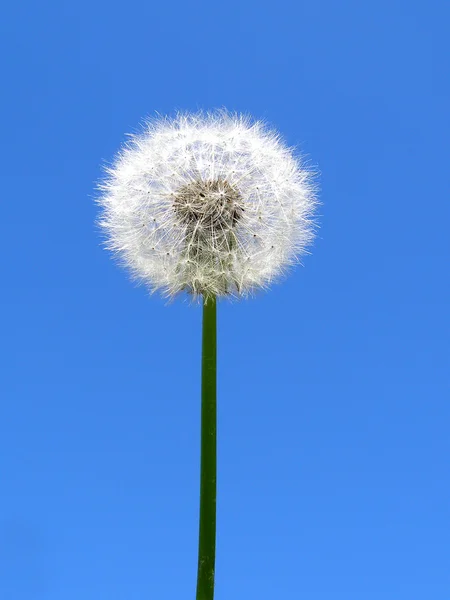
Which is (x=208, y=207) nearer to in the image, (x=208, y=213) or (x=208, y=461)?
(x=208, y=213)

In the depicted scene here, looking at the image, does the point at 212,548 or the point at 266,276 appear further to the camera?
the point at 266,276

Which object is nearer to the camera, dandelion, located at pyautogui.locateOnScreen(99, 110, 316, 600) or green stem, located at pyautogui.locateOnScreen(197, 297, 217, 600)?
green stem, located at pyautogui.locateOnScreen(197, 297, 217, 600)

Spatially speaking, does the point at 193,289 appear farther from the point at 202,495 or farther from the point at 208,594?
the point at 208,594

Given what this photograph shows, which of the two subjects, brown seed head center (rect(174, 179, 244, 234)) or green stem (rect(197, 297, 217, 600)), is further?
brown seed head center (rect(174, 179, 244, 234))

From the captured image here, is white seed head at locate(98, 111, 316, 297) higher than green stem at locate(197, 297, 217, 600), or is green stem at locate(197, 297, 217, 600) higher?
white seed head at locate(98, 111, 316, 297)

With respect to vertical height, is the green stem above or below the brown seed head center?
below

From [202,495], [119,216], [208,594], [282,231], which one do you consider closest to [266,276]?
[282,231]
